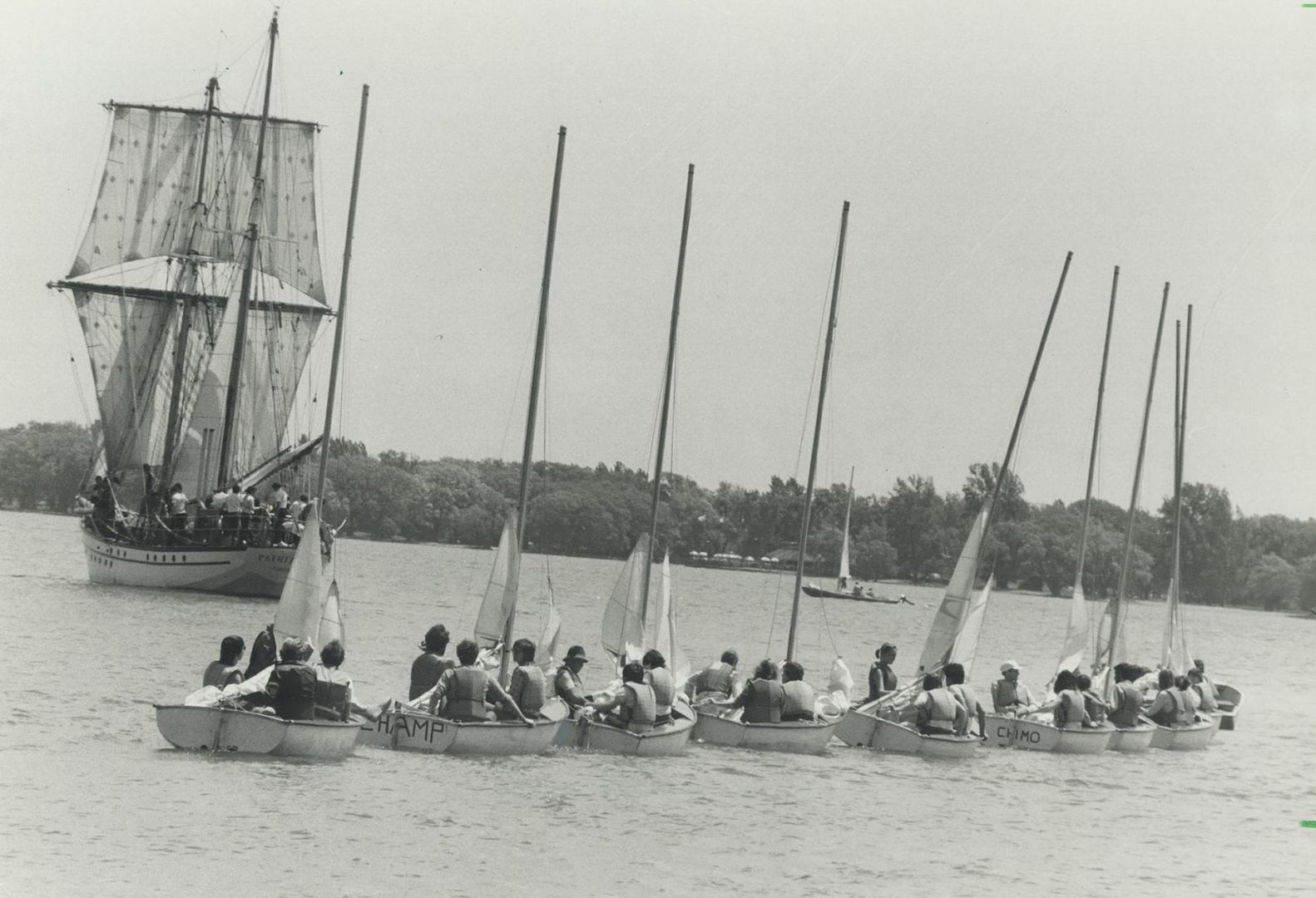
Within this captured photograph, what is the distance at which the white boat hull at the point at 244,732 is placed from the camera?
2248 cm

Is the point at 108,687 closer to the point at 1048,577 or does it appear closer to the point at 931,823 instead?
the point at 931,823

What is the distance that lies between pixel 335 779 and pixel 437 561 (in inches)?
5733

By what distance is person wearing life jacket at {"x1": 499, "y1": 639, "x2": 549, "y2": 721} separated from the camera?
25.9 meters

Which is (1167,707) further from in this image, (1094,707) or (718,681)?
(718,681)

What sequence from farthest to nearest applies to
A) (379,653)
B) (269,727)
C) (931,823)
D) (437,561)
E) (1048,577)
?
(437,561) < (1048,577) < (379,653) < (931,823) < (269,727)

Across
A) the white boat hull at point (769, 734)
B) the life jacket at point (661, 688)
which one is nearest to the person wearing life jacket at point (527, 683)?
the life jacket at point (661, 688)

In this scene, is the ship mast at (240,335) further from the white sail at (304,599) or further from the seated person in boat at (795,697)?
the seated person in boat at (795,697)

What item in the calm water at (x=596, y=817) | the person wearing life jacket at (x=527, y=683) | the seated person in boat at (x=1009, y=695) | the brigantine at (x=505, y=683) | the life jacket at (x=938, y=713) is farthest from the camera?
the seated person in boat at (x=1009, y=695)

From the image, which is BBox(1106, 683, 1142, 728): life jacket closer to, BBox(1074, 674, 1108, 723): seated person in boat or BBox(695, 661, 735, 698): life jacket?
BBox(1074, 674, 1108, 723): seated person in boat

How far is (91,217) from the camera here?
81062mm

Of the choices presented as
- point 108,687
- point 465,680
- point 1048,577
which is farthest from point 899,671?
point 1048,577

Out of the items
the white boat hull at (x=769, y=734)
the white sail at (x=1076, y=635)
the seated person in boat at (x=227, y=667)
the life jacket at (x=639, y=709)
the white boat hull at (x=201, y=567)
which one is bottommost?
the white boat hull at (x=201, y=567)

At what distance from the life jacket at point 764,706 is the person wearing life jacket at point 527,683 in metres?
4.20

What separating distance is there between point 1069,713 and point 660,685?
29.6 ft
